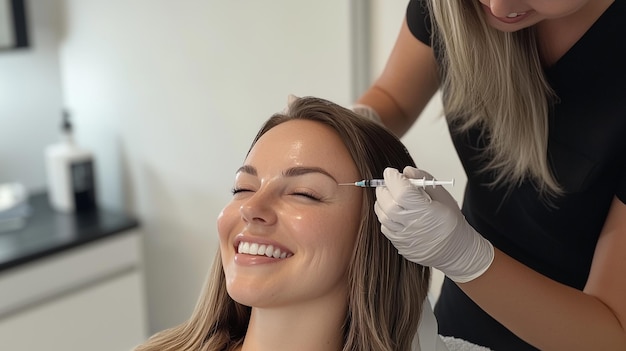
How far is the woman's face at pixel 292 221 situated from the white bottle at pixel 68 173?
1421mm

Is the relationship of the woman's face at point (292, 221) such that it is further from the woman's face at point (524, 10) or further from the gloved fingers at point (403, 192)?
the woman's face at point (524, 10)

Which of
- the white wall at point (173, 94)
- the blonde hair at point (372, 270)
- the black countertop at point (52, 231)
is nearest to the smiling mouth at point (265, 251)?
the blonde hair at point (372, 270)

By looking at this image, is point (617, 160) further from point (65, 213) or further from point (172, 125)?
point (65, 213)

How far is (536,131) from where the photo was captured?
3.72 feet

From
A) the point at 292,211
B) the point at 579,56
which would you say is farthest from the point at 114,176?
the point at 579,56

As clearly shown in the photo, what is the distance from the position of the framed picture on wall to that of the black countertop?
21.2 inches

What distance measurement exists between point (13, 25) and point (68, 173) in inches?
20.6

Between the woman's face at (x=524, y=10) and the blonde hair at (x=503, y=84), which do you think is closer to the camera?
the woman's face at (x=524, y=10)

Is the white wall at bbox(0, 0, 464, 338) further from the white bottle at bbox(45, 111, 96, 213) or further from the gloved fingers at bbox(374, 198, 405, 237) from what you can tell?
the gloved fingers at bbox(374, 198, 405, 237)

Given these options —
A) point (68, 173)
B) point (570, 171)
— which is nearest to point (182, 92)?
point (68, 173)

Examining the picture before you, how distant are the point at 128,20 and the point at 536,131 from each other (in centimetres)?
153

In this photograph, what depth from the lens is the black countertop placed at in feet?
6.50

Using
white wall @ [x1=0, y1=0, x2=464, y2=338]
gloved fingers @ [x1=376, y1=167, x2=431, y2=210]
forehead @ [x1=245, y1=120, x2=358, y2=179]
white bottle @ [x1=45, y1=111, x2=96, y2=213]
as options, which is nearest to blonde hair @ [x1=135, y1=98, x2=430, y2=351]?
forehead @ [x1=245, y1=120, x2=358, y2=179]

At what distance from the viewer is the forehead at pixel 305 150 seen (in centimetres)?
102
